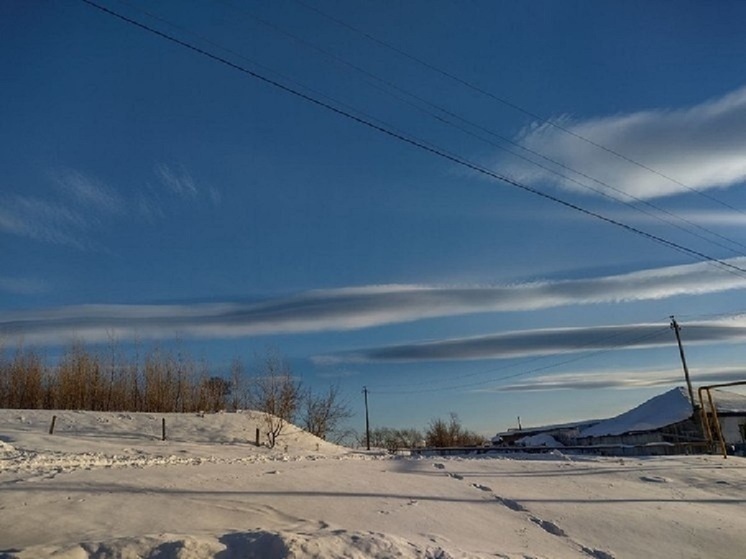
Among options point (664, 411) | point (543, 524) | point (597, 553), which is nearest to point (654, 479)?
point (543, 524)

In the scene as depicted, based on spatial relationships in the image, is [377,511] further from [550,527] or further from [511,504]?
[511,504]

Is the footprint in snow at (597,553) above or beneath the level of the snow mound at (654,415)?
beneath

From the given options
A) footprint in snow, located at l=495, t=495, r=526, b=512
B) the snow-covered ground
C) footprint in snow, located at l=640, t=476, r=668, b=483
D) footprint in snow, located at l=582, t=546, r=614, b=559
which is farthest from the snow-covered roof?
footprint in snow, located at l=582, t=546, r=614, b=559

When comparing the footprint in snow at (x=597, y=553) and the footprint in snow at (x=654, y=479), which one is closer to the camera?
the footprint in snow at (x=597, y=553)

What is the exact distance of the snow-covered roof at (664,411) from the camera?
143ft

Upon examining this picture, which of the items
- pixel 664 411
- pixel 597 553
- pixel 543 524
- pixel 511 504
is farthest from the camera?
pixel 664 411

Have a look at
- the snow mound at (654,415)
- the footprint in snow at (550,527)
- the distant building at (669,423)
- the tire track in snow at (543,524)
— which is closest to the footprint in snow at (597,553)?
the tire track in snow at (543,524)

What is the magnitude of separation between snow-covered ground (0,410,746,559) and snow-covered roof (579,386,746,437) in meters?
30.9

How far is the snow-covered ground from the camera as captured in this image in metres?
6.24

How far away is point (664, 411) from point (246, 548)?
1803 inches

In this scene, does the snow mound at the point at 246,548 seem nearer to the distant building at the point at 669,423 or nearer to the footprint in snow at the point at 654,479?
the footprint in snow at the point at 654,479

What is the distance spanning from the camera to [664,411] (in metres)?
45.5

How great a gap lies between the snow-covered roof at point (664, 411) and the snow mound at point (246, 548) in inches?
1652

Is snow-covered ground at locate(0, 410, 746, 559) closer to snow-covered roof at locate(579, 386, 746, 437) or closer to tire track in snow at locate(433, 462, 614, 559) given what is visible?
tire track in snow at locate(433, 462, 614, 559)
